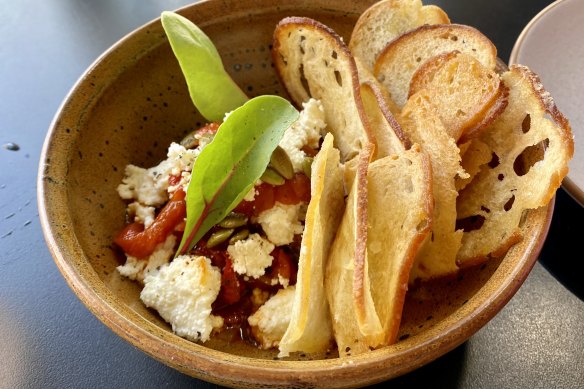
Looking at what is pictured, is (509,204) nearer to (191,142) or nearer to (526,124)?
(526,124)

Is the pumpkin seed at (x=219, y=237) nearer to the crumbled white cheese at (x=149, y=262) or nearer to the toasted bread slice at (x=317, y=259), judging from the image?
the crumbled white cheese at (x=149, y=262)

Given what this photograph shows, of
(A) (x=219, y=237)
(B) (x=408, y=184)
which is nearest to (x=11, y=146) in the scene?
(A) (x=219, y=237)

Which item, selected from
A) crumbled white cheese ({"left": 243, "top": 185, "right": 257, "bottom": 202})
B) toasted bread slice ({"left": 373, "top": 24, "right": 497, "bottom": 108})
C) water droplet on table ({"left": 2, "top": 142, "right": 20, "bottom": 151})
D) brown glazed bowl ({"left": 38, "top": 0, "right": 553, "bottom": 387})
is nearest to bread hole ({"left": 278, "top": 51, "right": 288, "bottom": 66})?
brown glazed bowl ({"left": 38, "top": 0, "right": 553, "bottom": 387})

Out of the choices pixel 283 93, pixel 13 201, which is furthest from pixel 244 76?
pixel 13 201

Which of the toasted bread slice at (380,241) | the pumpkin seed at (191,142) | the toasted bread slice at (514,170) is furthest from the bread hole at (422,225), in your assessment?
the pumpkin seed at (191,142)

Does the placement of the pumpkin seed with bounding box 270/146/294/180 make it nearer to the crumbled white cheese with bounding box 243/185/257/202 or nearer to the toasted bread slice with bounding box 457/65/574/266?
the crumbled white cheese with bounding box 243/185/257/202
